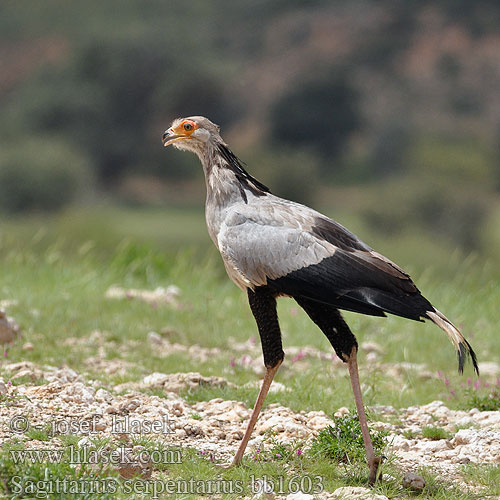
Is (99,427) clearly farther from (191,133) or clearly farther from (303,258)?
(191,133)

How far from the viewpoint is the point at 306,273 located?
4.43m

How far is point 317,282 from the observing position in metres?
4.39

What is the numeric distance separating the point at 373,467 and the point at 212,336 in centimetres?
365

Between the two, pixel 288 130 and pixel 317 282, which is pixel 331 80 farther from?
pixel 317 282

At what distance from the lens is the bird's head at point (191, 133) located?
16.7 feet

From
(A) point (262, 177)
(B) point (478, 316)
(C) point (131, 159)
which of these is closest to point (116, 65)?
(C) point (131, 159)

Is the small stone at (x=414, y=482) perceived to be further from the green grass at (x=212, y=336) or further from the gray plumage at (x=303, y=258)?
the gray plumage at (x=303, y=258)

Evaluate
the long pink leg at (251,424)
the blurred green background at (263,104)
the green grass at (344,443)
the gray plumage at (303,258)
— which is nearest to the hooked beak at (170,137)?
the gray plumage at (303,258)

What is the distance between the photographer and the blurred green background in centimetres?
3806

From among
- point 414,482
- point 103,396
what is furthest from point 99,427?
point 414,482

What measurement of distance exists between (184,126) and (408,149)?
40.4m

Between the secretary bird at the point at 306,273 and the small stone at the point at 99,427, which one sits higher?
the secretary bird at the point at 306,273

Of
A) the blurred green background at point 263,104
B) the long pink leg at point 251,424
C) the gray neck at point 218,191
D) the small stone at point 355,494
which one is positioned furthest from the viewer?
the blurred green background at point 263,104

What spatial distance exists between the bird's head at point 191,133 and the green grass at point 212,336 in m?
1.83
